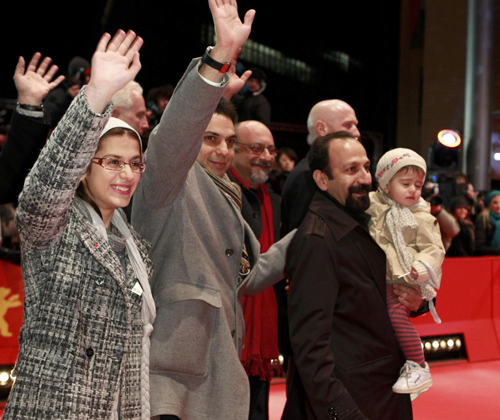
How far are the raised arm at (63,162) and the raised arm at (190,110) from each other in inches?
9.4

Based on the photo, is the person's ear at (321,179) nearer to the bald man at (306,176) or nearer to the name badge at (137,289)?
the bald man at (306,176)

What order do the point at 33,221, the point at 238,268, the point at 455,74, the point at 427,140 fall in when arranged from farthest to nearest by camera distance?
the point at 427,140
the point at 455,74
the point at 238,268
the point at 33,221

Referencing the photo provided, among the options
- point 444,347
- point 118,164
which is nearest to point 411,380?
point 118,164

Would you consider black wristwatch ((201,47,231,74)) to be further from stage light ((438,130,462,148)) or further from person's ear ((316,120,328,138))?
stage light ((438,130,462,148))

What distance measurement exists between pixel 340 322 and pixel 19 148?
54.4 inches

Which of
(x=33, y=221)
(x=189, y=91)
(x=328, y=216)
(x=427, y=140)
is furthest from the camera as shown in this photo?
(x=427, y=140)

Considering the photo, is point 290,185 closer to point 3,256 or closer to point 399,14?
point 3,256

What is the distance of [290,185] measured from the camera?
342 cm

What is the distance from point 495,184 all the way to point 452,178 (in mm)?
5793

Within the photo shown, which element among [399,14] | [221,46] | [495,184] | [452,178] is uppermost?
[399,14]

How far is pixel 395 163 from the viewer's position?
2.73 m

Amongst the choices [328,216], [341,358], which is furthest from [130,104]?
[341,358]

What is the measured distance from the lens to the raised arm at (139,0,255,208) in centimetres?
171

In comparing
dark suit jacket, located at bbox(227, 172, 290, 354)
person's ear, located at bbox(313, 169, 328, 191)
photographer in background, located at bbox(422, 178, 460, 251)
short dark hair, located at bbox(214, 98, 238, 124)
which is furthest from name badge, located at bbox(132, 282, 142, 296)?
photographer in background, located at bbox(422, 178, 460, 251)
